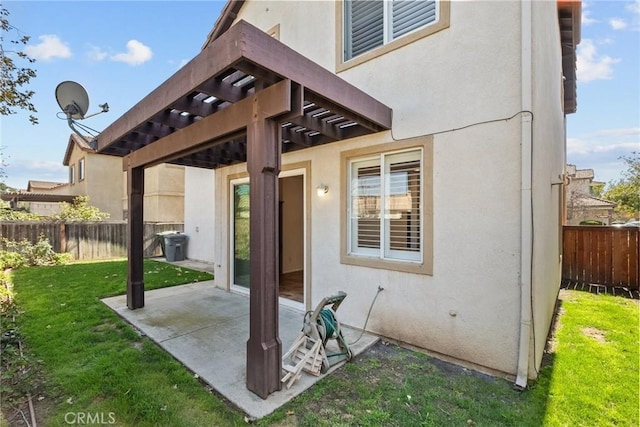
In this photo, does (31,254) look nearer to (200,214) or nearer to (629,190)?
(200,214)

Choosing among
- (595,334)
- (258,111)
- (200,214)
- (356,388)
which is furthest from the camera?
(200,214)

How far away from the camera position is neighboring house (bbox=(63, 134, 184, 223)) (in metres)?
17.0

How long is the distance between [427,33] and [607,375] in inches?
194

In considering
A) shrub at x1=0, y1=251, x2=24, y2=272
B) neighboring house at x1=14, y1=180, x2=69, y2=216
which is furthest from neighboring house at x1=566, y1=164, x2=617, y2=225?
neighboring house at x1=14, y1=180, x2=69, y2=216

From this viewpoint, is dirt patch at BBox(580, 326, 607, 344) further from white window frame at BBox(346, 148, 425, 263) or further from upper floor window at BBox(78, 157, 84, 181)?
upper floor window at BBox(78, 157, 84, 181)

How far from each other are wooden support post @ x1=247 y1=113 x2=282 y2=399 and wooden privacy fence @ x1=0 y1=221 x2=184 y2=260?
1284 centimetres

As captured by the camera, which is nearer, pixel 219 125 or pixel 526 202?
pixel 526 202

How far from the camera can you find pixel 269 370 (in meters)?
3.13

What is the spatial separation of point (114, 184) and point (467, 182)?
2369cm

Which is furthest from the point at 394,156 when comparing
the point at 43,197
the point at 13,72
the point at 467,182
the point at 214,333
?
the point at 43,197

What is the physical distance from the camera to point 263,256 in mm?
3195

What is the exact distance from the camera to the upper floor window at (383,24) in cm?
433

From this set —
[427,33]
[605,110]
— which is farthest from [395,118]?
[605,110]

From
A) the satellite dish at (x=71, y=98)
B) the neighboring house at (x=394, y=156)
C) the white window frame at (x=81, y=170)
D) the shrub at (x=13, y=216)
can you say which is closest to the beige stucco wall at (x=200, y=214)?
the neighboring house at (x=394, y=156)
